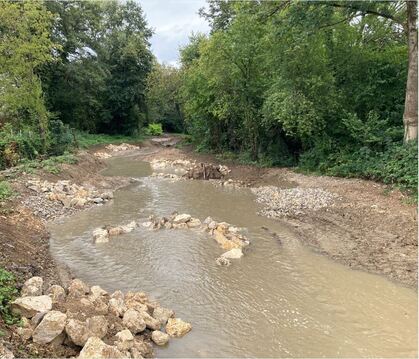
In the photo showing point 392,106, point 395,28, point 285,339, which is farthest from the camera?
point 395,28

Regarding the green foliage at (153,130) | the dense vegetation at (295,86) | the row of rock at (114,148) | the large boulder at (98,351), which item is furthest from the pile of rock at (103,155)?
the large boulder at (98,351)

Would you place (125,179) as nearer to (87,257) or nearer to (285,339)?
(87,257)

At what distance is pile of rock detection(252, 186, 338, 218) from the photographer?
40.4ft

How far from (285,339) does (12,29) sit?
1927 cm

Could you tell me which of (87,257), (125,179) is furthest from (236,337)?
(125,179)

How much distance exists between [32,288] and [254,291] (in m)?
4.10

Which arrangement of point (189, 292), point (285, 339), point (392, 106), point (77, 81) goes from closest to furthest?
point (285, 339) < point (189, 292) < point (392, 106) < point (77, 81)

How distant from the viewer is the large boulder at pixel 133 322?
5699 millimetres

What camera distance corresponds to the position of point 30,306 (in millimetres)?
5258

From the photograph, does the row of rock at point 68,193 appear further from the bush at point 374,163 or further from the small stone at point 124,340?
the bush at point 374,163

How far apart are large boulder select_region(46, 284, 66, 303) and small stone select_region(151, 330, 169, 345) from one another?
1.60 metres

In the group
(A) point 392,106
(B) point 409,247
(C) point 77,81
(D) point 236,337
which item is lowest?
(D) point 236,337

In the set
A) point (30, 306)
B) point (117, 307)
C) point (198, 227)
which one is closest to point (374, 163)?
point (198, 227)

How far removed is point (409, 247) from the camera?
8.62 metres
